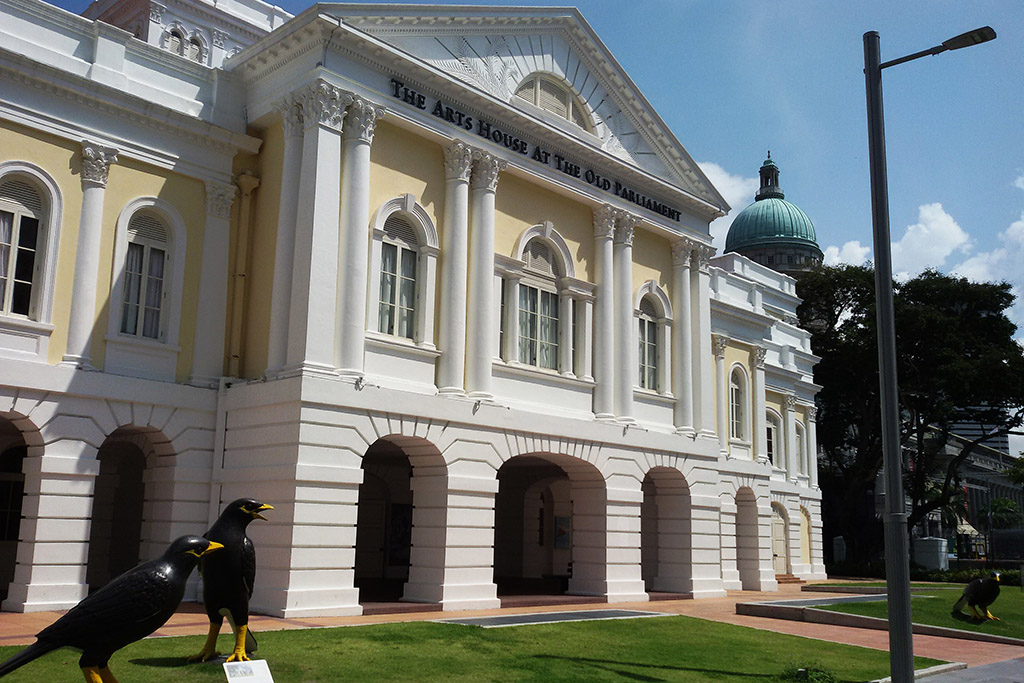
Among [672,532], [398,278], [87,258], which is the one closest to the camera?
[87,258]

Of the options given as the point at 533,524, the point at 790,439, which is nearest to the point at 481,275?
the point at 533,524

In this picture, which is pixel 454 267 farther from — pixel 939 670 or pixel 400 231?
pixel 939 670

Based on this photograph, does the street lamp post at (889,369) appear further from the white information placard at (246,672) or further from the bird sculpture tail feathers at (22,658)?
the bird sculpture tail feathers at (22,658)

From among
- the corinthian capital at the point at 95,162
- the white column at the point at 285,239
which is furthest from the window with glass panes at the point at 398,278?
the corinthian capital at the point at 95,162

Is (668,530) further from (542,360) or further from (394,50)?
(394,50)

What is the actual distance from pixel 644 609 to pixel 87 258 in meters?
13.8

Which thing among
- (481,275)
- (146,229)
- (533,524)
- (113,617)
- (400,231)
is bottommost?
(113,617)

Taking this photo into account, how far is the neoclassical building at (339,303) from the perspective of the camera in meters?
17.7

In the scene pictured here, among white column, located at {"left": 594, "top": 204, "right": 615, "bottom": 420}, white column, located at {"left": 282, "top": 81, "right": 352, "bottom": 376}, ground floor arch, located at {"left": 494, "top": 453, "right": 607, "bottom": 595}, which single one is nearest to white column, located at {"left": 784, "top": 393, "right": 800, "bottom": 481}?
ground floor arch, located at {"left": 494, "top": 453, "right": 607, "bottom": 595}

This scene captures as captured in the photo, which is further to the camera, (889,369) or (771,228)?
(771,228)

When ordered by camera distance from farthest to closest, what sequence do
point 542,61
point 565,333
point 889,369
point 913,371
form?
point 913,371 < point 542,61 < point 565,333 < point 889,369

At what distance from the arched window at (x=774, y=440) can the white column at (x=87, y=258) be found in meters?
27.7

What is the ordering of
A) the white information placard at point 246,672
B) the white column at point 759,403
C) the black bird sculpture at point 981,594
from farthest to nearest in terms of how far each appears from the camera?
the white column at point 759,403 < the black bird sculpture at point 981,594 < the white information placard at point 246,672

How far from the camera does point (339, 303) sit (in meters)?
18.8
